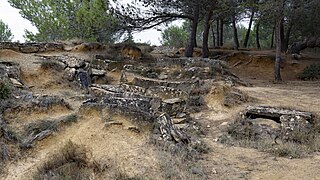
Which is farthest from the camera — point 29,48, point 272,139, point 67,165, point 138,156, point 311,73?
point 311,73

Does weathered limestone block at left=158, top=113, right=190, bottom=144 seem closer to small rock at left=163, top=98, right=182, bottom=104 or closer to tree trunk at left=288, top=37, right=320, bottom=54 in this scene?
small rock at left=163, top=98, right=182, bottom=104

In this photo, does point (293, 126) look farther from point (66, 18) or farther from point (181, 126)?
point (66, 18)

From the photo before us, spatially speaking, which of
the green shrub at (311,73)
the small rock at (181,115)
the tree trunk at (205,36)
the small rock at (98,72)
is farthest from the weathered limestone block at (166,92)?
the green shrub at (311,73)

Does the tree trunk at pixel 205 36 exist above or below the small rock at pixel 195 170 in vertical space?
above

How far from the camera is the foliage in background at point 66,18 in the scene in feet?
55.2

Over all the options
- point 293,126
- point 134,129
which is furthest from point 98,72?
point 293,126

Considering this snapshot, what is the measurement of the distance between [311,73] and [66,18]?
12548 mm

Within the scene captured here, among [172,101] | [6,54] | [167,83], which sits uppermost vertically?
[6,54]

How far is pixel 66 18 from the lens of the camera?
61.6ft

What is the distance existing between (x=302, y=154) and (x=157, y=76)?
716cm

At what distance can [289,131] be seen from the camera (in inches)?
306

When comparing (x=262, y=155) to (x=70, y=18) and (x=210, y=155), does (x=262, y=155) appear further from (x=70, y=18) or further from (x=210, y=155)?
(x=70, y=18)

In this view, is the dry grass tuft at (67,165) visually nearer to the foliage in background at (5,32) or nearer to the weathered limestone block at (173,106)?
the weathered limestone block at (173,106)

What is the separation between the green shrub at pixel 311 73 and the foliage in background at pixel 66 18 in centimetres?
884
